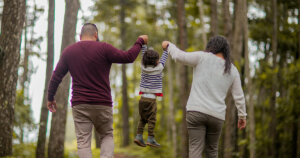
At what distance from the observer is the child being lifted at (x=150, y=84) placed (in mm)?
4811

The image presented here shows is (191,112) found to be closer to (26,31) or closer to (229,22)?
(229,22)

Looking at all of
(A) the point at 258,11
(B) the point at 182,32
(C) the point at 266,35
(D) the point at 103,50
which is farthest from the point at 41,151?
(A) the point at 258,11

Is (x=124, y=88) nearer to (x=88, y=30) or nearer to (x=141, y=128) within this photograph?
(x=141, y=128)

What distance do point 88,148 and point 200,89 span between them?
5.75 feet

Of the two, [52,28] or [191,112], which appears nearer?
[191,112]

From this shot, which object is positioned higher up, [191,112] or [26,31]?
[26,31]

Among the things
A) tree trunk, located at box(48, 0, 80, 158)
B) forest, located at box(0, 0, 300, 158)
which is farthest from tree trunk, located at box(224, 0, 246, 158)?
tree trunk, located at box(48, 0, 80, 158)

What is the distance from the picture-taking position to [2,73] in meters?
7.13

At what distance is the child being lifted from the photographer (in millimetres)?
4811

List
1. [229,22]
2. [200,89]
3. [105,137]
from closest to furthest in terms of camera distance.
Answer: [200,89] < [105,137] < [229,22]

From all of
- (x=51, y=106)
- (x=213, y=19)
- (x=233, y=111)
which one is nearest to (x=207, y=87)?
(x=51, y=106)

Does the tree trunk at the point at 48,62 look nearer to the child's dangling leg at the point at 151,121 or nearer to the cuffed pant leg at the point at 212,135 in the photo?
the child's dangling leg at the point at 151,121

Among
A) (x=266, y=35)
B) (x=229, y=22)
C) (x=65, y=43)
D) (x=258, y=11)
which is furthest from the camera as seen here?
(x=258, y=11)

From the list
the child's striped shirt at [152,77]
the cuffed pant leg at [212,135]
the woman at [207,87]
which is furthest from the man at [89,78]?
the cuffed pant leg at [212,135]
